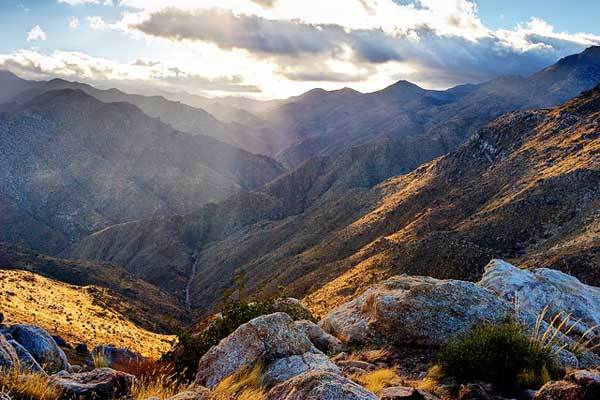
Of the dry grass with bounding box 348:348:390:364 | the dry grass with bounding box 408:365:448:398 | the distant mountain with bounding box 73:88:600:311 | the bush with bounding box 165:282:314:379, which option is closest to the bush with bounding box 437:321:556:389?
the dry grass with bounding box 408:365:448:398

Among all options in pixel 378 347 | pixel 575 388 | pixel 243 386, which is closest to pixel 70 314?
pixel 378 347

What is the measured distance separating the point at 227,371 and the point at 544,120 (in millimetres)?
94580

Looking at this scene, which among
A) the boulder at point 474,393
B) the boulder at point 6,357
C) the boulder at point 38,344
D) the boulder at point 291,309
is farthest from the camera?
the boulder at point 291,309

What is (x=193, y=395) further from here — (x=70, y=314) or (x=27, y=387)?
(x=70, y=314)

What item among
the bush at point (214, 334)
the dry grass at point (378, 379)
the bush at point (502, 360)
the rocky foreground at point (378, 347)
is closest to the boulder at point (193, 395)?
the rocky foreground at point (378, 347)

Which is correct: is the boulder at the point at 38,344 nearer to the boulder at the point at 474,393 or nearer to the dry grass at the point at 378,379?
the dry grass at the point at 378,379

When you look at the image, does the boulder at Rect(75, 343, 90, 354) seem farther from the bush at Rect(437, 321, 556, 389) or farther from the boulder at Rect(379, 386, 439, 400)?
the boulder at Rect(379, 386, 439, 400)

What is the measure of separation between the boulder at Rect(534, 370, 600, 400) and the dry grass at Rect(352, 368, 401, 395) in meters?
2.58

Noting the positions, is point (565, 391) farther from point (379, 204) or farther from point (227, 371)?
point (379, 204)

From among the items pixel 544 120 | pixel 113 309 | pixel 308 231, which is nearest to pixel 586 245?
pixel 544 120

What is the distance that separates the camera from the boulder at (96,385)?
7.12 metres

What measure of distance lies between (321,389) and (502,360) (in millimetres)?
4172

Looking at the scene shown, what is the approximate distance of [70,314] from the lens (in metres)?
56.9

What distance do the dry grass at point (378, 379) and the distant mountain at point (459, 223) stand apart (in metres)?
34.0
